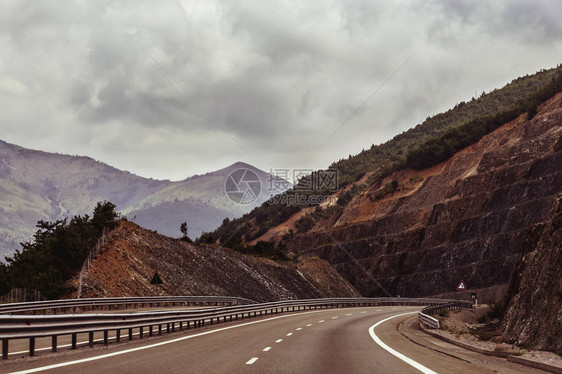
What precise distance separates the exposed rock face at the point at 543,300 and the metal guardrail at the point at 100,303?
2285 cm

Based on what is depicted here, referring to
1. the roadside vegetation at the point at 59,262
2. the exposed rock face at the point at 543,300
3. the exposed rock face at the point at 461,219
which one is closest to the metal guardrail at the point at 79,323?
the exposed rock face at the point at 543,300

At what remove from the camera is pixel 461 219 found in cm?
7288

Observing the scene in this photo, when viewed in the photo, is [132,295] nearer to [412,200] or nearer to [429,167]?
[412,200]

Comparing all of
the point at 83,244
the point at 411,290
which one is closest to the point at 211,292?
the point at 83,244

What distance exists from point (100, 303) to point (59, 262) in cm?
2002

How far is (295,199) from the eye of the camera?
150 m

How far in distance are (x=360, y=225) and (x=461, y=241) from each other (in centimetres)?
2382

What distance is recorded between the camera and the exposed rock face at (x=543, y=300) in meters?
16.0

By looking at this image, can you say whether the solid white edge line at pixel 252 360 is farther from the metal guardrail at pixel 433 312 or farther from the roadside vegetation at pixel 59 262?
the roadside vegetation at pixel 59 262

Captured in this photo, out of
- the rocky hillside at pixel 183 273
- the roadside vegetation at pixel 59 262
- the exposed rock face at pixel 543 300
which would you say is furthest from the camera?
the rocky hillside at pixel 183 273

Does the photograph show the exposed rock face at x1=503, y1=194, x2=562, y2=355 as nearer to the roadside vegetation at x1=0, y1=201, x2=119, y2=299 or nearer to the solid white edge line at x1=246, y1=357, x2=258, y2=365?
the solid white edge line at x1=246, y1=357, x2=258, y2=365

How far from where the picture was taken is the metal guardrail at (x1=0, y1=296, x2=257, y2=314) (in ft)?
96.2

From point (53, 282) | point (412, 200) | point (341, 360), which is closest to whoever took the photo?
point (341, 360)

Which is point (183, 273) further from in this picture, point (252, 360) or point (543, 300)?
point (252, 360)
